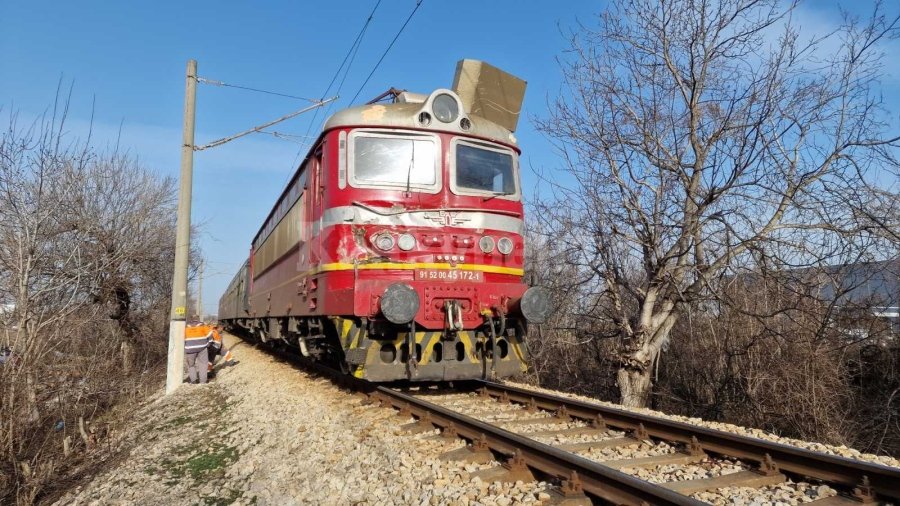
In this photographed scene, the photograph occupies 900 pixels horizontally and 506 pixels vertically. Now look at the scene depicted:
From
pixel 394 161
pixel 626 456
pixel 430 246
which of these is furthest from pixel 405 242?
pixel 626 456

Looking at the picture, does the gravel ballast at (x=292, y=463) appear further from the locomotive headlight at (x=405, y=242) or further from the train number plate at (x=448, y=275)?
the locomotive headlight at (x=405, y=242)

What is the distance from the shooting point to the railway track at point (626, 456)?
3654 millimetres

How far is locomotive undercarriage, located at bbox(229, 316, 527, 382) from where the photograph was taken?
6711 mm

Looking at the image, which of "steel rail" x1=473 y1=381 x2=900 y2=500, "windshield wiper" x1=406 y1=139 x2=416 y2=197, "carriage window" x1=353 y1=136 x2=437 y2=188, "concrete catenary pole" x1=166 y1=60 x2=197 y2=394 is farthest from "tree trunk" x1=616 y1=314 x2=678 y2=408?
"concrete catenary pole" x1=166 y1=60 x2=197 y2=394

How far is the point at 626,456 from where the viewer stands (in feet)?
15.7

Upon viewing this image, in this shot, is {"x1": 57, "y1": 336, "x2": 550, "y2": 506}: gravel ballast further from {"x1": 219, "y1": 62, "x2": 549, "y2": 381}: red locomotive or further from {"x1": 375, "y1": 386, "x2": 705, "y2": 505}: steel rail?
{"x1": 219, "y1": 62, "x2": 549, "y2": 381}: red locomotive

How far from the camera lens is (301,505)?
163 inches

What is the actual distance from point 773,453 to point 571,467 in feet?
5.14

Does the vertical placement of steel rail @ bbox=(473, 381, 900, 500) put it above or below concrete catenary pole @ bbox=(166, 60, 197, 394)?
below

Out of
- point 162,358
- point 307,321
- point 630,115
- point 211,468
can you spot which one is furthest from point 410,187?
point 162,358

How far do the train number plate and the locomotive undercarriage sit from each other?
1.85 ft

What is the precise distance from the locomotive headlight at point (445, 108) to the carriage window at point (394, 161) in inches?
14.1

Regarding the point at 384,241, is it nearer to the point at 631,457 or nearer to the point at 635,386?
the point at 631,457

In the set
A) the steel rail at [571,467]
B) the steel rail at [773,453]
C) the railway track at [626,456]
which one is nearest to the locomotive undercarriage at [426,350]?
the railway track at [626,456]
